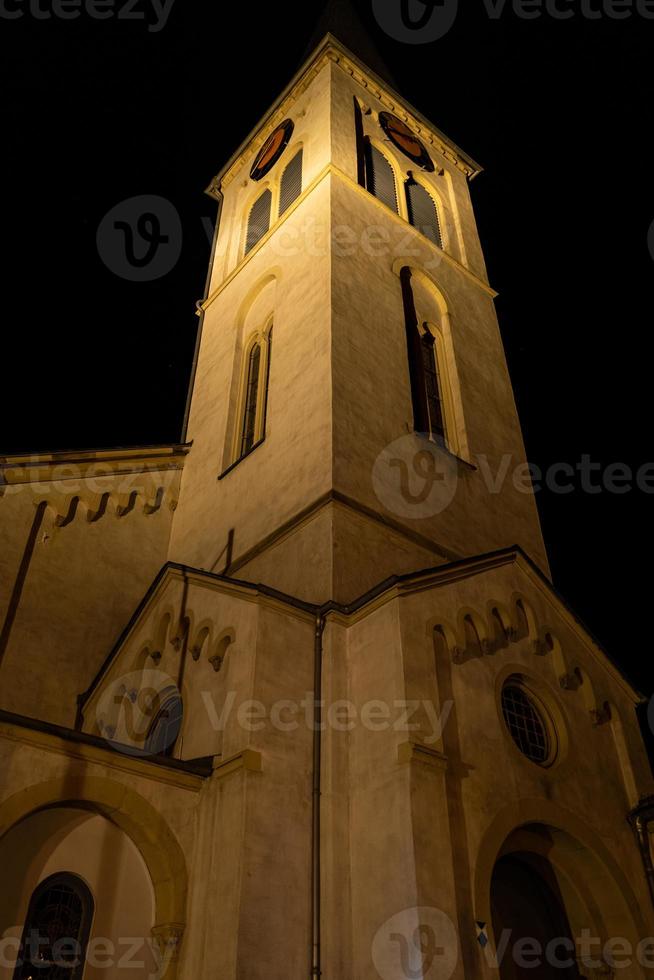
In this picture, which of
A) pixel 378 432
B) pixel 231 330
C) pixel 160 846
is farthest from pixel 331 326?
pixel 160 846

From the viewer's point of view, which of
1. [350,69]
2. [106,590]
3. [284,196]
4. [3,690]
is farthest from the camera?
[350,69]

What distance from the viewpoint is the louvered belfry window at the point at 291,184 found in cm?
2317

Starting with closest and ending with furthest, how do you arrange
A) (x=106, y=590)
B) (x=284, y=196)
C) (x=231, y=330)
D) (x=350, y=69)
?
1. (x=106, y=590)
2. (x=231, y=330)
3. (x=284, y=196)
4. (x=350, y=69)

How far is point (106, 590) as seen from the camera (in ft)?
53.2

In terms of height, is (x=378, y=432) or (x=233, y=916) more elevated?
(x=378, y=432)

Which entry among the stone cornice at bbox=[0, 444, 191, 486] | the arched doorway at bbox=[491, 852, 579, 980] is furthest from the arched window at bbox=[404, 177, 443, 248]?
the arched doorway at bbox=[491, 852, 579, 980]

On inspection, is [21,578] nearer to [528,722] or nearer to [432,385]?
[528,722]

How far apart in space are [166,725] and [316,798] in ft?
11.2

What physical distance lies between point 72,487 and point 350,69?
17.1 meters

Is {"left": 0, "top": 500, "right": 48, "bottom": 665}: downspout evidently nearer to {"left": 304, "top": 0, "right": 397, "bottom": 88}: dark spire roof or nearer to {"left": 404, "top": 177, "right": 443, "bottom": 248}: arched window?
{"left": 404, "top": 177, "right": 443, "bottom": 248}: arched window

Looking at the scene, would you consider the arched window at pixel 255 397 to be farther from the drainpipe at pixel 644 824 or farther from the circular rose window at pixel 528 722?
the drainpipe at pixel 644 824

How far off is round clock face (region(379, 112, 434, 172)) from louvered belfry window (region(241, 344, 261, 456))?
383 inches

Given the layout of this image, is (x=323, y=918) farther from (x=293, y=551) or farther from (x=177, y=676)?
(x=293, y=551)

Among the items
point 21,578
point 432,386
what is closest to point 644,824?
point 432,386
